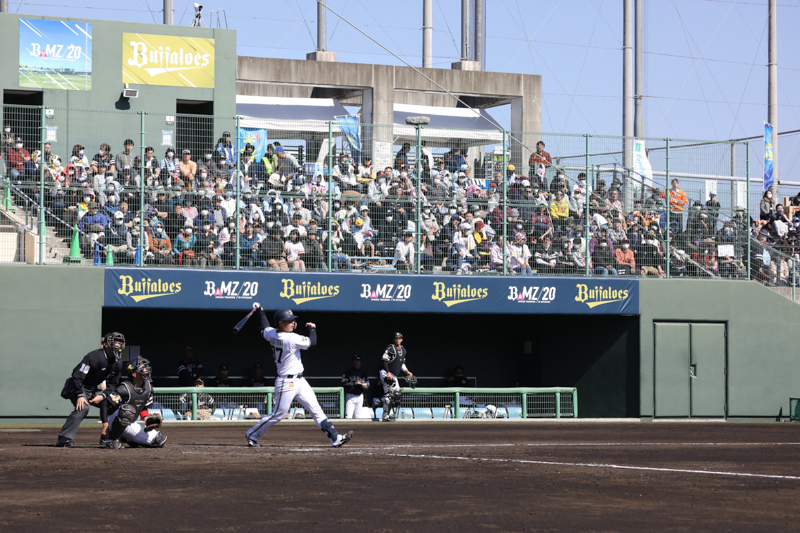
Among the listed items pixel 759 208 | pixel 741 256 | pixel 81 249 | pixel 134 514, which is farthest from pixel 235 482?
pixel 759 208

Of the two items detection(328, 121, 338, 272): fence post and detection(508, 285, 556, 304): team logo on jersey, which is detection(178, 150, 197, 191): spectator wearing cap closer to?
detection(328, 121, 338, 272): fence post

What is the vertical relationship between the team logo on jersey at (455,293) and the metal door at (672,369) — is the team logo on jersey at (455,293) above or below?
above

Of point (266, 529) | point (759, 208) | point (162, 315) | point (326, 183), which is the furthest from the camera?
point (759, 208)

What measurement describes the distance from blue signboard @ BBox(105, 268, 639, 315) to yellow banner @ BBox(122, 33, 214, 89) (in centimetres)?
778

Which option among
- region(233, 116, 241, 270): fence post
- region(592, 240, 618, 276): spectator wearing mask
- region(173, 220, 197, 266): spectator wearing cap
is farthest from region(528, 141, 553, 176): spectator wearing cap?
region(173, 220, 197, 266): spectator wearing cap

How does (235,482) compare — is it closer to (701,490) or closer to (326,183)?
(701,490)

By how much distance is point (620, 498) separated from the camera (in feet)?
29.0

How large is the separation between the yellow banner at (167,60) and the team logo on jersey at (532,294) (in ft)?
32.7

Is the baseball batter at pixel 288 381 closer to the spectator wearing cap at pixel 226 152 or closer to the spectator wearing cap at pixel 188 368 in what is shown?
the spectator wearing cap at pixel 226 152

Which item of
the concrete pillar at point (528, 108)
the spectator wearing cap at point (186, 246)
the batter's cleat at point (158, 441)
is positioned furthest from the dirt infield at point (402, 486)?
the concrete pillar at point (528, 108)

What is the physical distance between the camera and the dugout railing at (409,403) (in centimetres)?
2123

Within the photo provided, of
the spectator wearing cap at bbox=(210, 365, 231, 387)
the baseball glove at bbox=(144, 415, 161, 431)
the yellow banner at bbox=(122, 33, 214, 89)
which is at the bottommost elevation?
the spectator wearing cap at bbox=(210, 365, 231, 387)

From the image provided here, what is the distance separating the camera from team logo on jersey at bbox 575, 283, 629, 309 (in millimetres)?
23688

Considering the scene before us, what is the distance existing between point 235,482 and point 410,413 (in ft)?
43.7
